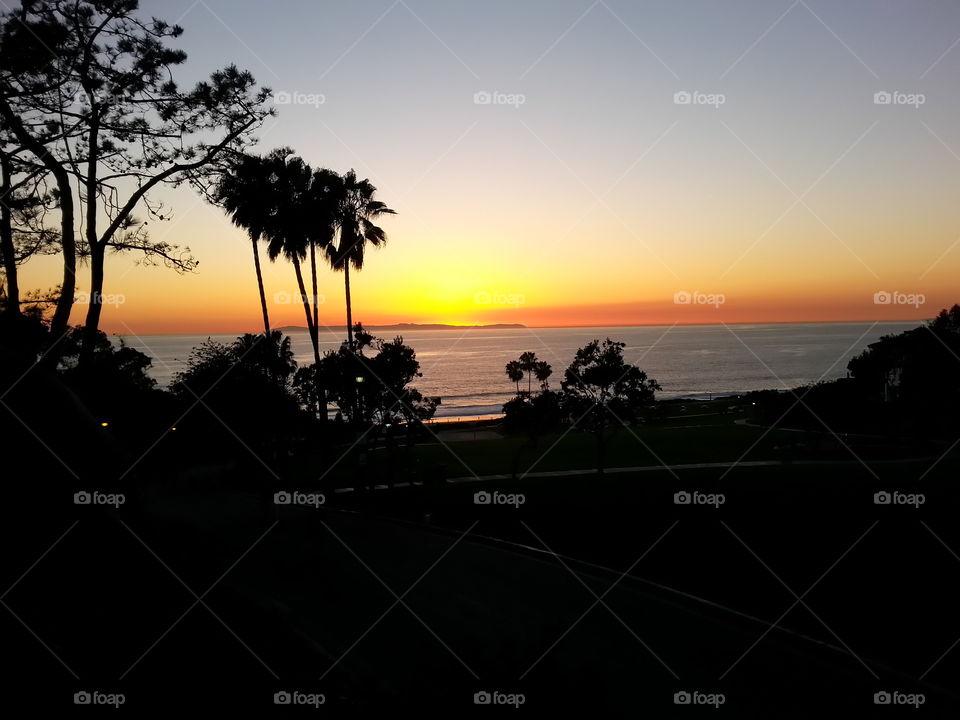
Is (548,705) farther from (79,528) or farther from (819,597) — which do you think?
(819,597)

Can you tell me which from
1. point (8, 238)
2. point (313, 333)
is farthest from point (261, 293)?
point (8, 238)

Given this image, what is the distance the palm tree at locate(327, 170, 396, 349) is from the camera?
26.7 m

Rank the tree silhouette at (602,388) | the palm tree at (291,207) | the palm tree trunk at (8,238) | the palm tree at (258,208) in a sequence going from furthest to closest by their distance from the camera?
→ the tree silhouette at (602,388) → the palm tree at (291,207) → the palm tree at (258,208) → the palm tree trunk at (8,238)

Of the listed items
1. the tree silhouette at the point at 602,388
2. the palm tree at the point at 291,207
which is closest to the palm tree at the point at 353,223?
the palm tree at the point at 291,207

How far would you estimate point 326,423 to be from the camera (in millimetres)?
28625

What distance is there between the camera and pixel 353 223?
27906 millimetres

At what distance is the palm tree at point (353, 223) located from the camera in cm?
2669

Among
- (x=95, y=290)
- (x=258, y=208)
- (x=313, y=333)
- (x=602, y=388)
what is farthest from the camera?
(x=602, y=388)

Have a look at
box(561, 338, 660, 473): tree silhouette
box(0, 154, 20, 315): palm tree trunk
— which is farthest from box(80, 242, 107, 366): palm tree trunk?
box(561, 338, 660, 473): tree silhouette

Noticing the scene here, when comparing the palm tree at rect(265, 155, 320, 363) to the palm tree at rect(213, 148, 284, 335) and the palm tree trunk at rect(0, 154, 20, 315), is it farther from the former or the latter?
the palm tree trunk at rect(0, 154, 20, 315)

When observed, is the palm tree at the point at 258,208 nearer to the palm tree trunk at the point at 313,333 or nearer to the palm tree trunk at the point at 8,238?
the palm tree trunk at the point at 313,333

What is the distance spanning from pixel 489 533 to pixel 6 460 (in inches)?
512

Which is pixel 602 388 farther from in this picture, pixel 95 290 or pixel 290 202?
pixel 95 290

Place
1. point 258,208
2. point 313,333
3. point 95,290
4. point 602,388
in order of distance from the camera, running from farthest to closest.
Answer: point 602,388, point 313,333, point 258,208, point 95,290
